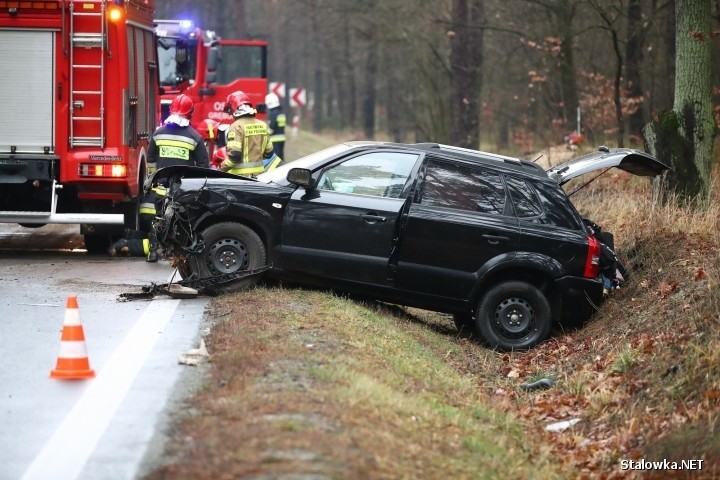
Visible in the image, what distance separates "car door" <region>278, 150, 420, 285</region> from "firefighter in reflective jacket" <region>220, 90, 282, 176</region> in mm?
3722

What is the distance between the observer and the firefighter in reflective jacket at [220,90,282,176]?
14.1 metres

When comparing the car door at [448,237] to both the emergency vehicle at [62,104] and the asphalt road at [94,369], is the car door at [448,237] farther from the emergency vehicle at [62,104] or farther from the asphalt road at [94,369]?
the emergency vehicle at [62,104]

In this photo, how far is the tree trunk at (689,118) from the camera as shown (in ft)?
45.7

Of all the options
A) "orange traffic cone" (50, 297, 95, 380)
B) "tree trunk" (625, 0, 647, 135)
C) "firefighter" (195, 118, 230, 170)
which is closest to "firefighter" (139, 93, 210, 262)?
"firefighter" (195, 118, 230, 170)

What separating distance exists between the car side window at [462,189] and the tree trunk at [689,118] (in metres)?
3.96

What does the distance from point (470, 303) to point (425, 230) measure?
0.77m

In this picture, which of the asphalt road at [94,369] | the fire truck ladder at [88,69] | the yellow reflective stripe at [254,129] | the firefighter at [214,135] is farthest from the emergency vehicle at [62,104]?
the firefighter at [214,135]

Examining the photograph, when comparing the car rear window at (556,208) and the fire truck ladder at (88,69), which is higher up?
the fire truck ladder at (88,69)

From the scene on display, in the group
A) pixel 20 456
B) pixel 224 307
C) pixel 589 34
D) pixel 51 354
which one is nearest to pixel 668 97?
pixel 589 34

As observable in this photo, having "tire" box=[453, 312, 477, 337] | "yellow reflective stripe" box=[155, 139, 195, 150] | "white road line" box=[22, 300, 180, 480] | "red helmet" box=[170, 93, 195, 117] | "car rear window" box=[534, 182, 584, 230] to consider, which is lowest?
"tire" box=[453, 312, 477, 337]

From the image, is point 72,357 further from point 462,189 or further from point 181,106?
point 181,106

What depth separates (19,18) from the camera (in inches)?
534

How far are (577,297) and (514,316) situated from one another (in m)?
0.58

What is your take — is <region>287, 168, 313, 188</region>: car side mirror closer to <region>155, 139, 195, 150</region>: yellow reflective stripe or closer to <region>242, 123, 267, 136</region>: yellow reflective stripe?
<region>155, 139, 195, 150</region>: yellow reflective stripe
